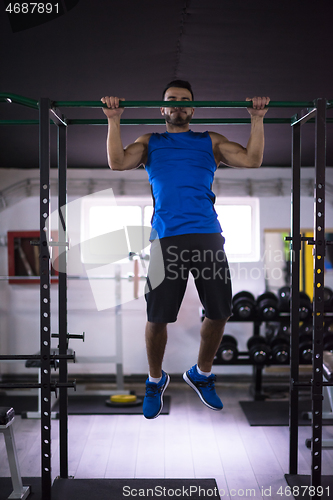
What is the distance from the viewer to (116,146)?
2.11 metres

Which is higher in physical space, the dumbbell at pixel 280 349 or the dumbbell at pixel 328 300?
the dumbbell at pixel 328 300

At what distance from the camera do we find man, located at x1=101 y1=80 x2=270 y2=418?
210cm

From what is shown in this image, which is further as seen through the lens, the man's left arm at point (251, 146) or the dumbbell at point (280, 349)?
the dumbbell at point (280, 349)

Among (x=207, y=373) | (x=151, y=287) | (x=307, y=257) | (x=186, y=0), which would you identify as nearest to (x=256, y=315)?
(x=307, y=257)

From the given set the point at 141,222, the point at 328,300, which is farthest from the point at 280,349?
the point at 141,222

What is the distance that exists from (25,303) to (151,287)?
3554 millimetres

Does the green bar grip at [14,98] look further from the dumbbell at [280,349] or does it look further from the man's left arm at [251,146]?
the dumbbell at [280,349]

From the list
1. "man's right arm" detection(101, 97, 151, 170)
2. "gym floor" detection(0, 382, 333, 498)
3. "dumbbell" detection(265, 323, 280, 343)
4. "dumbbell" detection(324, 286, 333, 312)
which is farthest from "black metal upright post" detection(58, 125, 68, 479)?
"dumbbell" detection(324, 286, 333, 312)

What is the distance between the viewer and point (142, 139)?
90.5 inches

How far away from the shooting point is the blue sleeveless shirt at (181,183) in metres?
2.14

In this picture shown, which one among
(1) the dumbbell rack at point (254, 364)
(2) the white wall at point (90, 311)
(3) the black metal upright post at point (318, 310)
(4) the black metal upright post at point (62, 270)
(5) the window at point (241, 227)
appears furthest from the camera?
(5) the window at point (241, 227)

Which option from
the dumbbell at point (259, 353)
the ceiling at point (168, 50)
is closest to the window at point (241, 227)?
the dumbbell at point (259, 353)

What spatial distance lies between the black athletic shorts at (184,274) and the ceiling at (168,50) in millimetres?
1001

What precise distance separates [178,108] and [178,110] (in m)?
0.01
